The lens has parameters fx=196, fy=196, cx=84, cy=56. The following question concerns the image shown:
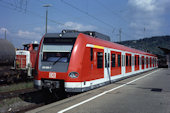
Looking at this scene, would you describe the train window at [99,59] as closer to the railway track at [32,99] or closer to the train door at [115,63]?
the train door at [115,63]

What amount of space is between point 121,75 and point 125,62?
69.2 inches

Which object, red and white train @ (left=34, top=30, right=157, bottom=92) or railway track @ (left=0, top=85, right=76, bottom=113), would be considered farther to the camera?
railway track @ (left=0, top=85, right=76, bottom=113)

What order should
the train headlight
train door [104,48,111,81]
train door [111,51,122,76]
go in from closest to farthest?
1. the train headlight
2. train door [104,48,111,81]
3. train door [111,51,122,76]

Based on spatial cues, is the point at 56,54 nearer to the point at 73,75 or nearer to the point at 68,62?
the point at 68,62

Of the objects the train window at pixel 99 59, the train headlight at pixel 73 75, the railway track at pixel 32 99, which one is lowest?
the railway track at pixel 32 99

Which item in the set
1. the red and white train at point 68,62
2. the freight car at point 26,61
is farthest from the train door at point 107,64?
the freight car at point 26,61

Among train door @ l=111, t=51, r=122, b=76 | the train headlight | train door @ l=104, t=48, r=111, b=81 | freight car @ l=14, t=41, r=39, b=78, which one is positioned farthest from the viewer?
freight car @ l=14, t=41, r=39, b=78

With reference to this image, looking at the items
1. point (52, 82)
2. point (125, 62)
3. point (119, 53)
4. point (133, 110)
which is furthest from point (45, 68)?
point (125, 62)

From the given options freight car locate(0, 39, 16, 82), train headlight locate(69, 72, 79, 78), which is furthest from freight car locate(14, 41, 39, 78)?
train headlight locate(69, 72, 79, 78)

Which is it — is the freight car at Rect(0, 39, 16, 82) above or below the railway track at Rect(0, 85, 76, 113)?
above

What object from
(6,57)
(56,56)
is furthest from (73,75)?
(6,57)

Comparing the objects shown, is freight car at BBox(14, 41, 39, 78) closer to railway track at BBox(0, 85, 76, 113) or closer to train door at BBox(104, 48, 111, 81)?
railway track at BBox(0, 85, 76, 113)

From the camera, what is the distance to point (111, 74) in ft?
41.8

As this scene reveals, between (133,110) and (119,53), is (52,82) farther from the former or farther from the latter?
(119,53)
